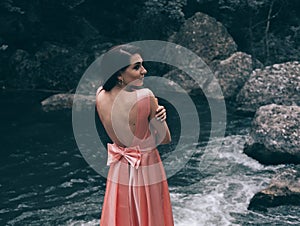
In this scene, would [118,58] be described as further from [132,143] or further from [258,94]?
[258,94]

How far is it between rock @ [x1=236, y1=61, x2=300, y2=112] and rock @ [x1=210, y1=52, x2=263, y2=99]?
0.99m

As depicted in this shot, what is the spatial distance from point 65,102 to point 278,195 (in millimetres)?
8287

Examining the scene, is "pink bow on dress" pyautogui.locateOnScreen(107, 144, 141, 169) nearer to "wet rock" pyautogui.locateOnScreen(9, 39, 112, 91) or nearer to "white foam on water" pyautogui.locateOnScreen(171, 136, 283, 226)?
"white foam on water" pyautogui.locateOnScreen(171, 136, 283, 226)

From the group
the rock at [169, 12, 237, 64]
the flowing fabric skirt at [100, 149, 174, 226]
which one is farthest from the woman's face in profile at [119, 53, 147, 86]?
the rock at [169, 12, 237, 64]

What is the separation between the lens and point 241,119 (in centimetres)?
1398

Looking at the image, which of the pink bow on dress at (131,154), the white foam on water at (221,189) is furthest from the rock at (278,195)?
the pink bow on dress at (131,154)

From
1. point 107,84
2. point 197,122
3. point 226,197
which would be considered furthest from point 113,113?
point 197,122

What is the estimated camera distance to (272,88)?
14.4 m

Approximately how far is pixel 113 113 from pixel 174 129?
29.9 ft

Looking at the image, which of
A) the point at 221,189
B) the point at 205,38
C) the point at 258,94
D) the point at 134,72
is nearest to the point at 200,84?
the point at 205,38

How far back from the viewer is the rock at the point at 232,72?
15833mm

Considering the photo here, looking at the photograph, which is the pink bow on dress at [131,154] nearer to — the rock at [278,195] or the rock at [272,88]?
the rock at [278,195]

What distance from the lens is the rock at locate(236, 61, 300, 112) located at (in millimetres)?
14211

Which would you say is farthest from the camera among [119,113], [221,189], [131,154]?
[221,189]
